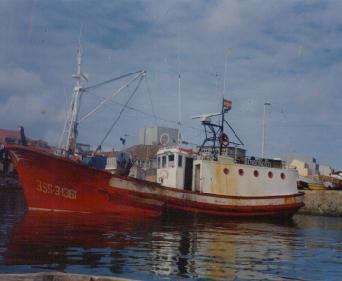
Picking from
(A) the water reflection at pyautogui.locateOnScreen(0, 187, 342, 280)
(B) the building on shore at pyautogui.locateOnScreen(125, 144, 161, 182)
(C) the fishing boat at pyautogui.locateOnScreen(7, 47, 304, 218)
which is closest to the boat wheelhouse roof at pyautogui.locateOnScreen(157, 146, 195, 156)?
(C) the fishing boat at pyautogui.locateOnScreen(7, 47, 304, 218)

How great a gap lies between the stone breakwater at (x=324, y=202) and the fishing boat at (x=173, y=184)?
11.4 meters

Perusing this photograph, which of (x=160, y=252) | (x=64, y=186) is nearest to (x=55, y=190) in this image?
(x=64, y=186)

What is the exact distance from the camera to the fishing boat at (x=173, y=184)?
938 inches

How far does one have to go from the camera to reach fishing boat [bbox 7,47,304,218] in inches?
938

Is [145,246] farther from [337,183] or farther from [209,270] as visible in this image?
[337,183]

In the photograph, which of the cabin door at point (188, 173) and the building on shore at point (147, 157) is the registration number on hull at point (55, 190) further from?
the building on shore at point (147, 157)

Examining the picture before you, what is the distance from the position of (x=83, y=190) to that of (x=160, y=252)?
12368 mm

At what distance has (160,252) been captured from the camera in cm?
1250

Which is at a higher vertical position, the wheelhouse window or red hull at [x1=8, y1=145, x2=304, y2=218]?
the wheelhouse window

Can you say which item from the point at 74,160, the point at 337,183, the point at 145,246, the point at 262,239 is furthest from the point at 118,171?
the point at 337,183

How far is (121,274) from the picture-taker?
363 inches

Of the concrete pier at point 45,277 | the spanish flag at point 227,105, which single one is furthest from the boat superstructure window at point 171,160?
the concrete pier at point 45,277

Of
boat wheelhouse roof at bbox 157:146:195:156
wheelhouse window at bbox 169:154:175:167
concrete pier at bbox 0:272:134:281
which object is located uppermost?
boat wheelhouse roof at bbox 157:146:195:156

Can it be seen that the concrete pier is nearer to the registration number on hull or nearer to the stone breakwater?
the registration number on hull
